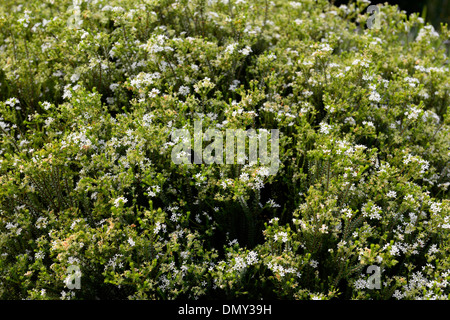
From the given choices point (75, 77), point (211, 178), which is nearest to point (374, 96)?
point (211, 178)

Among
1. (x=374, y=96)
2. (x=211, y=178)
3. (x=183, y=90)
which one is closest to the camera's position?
(x=211, y=178)

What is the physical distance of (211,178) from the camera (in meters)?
3.90

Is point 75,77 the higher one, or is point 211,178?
point 75,77

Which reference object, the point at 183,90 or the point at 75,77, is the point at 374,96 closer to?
the point at 183,90

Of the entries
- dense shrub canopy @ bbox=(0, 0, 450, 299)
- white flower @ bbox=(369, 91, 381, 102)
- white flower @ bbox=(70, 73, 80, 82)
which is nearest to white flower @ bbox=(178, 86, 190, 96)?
dense shrub canopy @ bbox=(0, 0, 450, 299)

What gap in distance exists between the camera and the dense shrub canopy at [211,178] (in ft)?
11.0

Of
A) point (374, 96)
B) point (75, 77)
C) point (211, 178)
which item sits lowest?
point (211, 178)

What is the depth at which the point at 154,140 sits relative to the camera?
3.89 meters

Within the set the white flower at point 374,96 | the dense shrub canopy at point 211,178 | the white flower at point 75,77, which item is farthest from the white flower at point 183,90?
the white flower at point 374,96

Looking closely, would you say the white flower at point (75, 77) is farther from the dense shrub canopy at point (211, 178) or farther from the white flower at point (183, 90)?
the white flower at point (183, 90)

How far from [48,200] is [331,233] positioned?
2.93 meters

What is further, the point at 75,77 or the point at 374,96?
the point at 75,77
